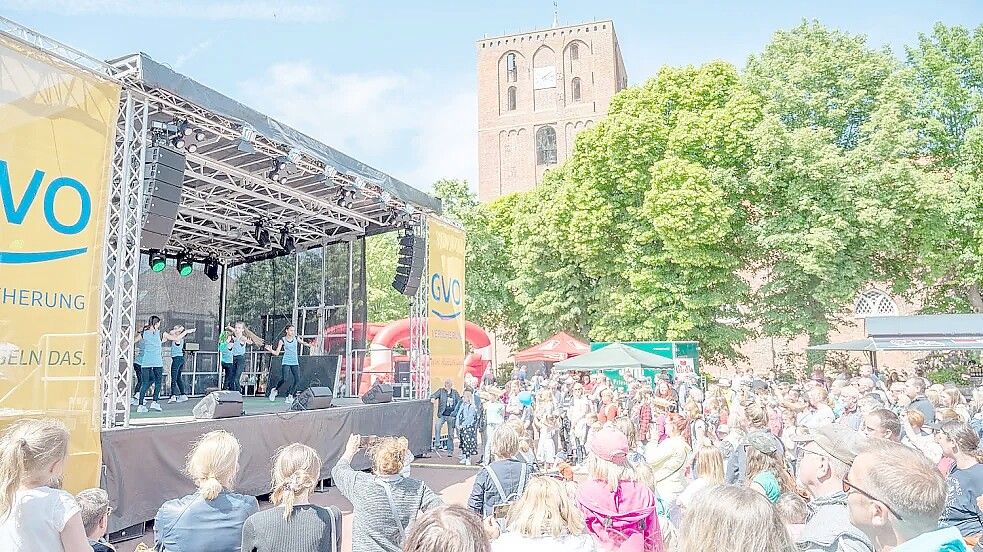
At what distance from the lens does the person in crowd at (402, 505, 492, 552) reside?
1757mm

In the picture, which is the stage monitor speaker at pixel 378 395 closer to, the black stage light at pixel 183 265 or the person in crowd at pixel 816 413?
the black stage light at pixel 183 265

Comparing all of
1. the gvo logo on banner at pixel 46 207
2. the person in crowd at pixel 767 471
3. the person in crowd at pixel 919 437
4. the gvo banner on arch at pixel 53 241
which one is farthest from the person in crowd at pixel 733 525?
the gvo logo on banner at pixel 46 207

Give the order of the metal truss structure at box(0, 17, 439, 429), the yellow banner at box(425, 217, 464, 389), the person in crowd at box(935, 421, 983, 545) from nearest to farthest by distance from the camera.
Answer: the person in crowd at box(935, 421, 983, 545), the metal truss structure at box(0, 17, 439, 429), the yellow banner at box(425, 217, 464, 389)

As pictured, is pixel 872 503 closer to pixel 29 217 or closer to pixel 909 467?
pixel 909 467

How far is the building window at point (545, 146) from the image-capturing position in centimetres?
4906

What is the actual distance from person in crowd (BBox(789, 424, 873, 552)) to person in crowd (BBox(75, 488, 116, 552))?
9.23ft

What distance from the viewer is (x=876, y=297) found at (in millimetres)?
30922

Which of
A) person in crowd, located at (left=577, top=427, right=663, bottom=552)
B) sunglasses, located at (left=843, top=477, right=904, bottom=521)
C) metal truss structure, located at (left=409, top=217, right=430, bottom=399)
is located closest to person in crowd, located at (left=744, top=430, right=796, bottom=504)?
person in crowd, located at (left=577, top=427, right=663, bottom=552)

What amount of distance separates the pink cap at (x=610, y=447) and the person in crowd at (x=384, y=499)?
0.89 metres

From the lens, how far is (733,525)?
1.80 metres

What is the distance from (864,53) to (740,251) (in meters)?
7.61

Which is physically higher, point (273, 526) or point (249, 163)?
point (249, 163)

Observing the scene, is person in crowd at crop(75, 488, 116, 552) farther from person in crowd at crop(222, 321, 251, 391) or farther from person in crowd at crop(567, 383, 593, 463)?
person in crowd at crop(222, 321, 251, 391)

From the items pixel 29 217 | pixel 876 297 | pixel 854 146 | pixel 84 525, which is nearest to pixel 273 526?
pixel 84 525
